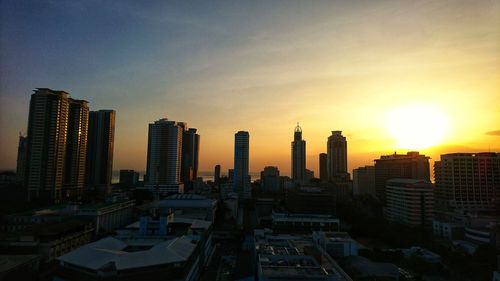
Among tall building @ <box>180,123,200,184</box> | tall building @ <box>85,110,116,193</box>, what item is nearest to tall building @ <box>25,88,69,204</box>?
tall building @ <box>85,110,116,193</box>

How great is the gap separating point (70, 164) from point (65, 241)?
7.87 meters

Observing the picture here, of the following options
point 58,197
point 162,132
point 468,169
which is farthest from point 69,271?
point 162,132

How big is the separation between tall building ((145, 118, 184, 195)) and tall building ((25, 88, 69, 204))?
20.7ft

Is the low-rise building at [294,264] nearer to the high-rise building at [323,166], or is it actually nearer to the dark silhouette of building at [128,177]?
the high-rise building at [323,166]

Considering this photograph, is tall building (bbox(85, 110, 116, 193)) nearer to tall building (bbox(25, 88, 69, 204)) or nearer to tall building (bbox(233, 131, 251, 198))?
tall building (bbox(25, 88, 69, 204))

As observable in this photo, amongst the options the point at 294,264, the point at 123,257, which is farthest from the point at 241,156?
the point at 123,257

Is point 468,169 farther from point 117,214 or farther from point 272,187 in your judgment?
point 272,187

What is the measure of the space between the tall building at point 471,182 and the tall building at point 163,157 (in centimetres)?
1277

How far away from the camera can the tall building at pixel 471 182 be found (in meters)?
11.4

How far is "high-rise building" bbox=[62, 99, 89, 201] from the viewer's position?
1376 centimetres

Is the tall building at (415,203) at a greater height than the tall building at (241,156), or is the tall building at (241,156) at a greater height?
the tall building at (241,156)

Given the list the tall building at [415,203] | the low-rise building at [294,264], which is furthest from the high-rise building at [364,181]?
the low-rise building at [294,264]

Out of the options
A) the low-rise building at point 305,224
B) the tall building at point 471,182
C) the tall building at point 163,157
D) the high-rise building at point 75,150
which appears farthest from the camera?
the tall building at point 163,157

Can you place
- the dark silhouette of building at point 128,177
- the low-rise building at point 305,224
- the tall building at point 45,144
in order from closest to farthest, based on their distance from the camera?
the low-rise building at point 305,224 < the tall building at point 45,144 < the dark silhouette of building at point 128,177
